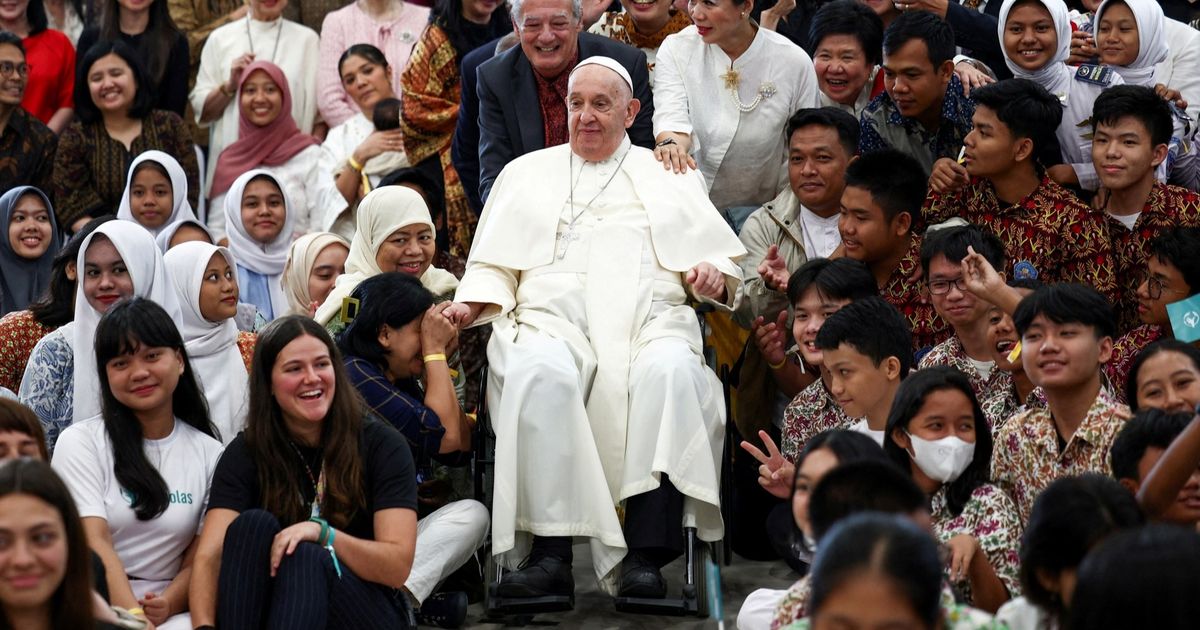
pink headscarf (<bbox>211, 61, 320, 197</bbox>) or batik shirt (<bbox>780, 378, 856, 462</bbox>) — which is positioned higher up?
pink headscarf (<bbox>211, 61, 320, 197</bbox>)

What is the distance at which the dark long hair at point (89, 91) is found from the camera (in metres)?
8.01

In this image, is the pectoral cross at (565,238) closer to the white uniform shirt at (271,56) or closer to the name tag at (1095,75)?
the name tag at (1095,75)

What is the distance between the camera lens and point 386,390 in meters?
5.27

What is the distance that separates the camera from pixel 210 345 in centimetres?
580

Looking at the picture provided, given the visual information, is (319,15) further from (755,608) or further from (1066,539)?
(1066,539)

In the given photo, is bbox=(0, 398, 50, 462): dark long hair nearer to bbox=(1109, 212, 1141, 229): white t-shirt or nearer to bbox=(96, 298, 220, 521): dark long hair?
bbox=(96, 298, 220, 521): dark long hair

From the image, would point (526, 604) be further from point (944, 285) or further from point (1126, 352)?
point (1126, 352)

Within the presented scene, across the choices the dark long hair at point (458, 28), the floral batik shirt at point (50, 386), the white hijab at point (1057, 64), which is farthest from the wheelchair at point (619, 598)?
A: the dark long hair at point (458, 28)

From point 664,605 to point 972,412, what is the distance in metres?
1.26

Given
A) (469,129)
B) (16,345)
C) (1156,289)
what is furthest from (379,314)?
(1156,289)

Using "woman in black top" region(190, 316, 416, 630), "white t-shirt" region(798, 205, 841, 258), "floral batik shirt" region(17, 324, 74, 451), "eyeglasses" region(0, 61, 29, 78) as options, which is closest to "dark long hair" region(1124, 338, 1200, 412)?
"white t-shirt" region(798, 205, 841, 258)

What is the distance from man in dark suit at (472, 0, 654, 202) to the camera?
6508 millimetres

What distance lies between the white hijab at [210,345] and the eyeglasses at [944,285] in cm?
240

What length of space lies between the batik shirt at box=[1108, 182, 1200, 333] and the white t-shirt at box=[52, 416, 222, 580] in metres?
3.20
